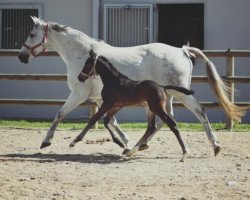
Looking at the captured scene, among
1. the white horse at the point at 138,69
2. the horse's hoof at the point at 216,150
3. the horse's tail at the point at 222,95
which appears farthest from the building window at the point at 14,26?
the horse's hoof at the point at 216,150

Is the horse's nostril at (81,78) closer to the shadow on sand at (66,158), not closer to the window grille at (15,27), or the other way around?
the shadow on sand at (66,158)

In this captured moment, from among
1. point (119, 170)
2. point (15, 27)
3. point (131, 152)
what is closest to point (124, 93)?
point (131, 152)

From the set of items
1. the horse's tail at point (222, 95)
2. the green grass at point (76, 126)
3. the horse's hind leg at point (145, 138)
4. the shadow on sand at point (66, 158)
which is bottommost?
the green grass at point (76, 126)

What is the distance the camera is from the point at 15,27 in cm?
1544

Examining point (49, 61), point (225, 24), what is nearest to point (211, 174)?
point (225, 24)

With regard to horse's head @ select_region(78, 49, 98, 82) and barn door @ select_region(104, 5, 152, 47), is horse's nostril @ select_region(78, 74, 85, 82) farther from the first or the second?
barn door @ select_region(104, 5, 152, 47)

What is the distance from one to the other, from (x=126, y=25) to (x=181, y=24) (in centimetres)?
134

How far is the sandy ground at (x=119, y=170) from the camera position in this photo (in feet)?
19.7

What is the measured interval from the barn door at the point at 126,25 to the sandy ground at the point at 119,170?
4.52 metres

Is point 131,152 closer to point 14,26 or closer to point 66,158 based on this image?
point 66,158

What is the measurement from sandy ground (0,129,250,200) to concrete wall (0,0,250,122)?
3.85 metres

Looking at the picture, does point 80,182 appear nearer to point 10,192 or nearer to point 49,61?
point 10,192

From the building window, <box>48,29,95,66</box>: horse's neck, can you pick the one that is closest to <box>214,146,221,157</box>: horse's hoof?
<box>48,29,95,66</box>: horse's neck

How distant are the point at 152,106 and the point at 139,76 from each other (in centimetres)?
103
